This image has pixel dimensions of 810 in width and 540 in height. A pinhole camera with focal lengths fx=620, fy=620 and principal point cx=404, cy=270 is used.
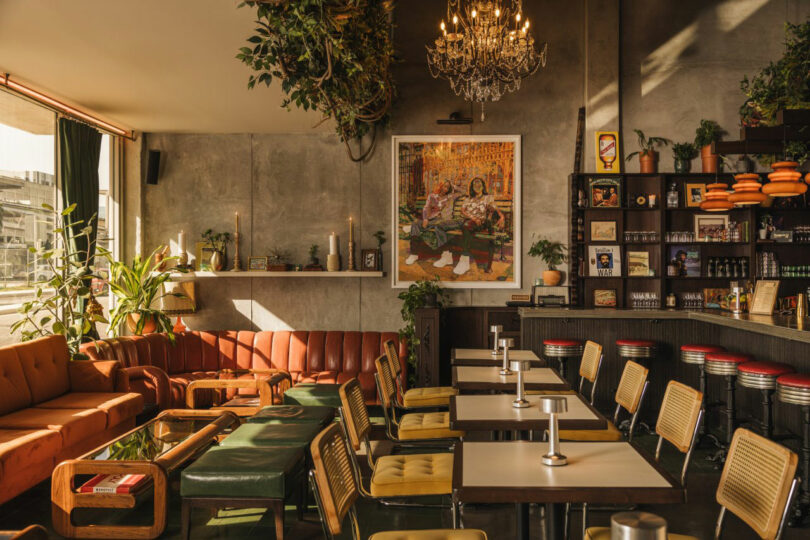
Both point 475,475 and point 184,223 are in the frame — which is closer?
point 475,475

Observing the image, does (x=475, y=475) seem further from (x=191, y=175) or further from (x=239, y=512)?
(x=191, y=175)

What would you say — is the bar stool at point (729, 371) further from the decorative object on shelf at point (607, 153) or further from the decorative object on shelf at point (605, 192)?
the decorative object on shelf at point (607, 153)

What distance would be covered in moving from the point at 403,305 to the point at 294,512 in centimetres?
381

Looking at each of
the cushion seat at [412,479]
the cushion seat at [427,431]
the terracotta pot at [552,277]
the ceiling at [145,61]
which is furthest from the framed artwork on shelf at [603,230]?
the cushion seat at [412,479]

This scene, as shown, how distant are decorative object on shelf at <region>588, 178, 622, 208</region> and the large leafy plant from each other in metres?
5.65

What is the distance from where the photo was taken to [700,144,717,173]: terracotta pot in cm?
744

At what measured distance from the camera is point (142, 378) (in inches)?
239

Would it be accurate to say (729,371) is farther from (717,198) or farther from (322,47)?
(322,47)

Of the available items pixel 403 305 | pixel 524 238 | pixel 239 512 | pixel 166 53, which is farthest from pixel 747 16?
pixel 239 512

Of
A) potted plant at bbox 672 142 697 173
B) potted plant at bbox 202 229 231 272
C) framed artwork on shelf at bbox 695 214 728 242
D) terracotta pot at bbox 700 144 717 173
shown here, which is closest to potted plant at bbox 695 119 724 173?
terracotta pot at bbox 700 144 717 173

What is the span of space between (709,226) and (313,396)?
5.22 metres

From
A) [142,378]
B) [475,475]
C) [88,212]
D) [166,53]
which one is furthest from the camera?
[88,212]

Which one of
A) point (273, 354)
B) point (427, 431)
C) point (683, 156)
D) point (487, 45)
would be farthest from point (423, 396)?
point (683, 156)

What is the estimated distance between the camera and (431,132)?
7.91 meters
